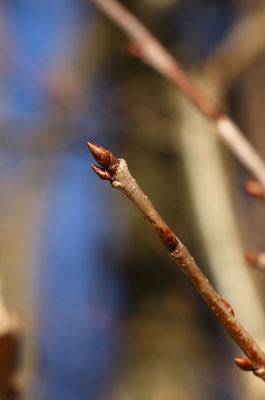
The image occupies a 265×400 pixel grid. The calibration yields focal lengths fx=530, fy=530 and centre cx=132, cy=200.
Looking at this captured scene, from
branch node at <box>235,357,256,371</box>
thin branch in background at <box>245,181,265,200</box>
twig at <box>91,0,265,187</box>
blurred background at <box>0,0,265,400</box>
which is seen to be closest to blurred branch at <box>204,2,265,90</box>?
blurred background at <box>0,0,265,400</box>

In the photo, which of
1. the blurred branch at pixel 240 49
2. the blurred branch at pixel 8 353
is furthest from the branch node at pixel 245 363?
the blurred branch at pixel 240 49

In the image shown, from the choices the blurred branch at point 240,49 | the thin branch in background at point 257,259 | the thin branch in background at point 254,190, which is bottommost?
the thin branch in background at point 257,259

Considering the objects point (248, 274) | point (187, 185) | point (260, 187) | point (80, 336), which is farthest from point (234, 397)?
point (260, 187)

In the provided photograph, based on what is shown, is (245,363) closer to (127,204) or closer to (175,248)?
(175,248)

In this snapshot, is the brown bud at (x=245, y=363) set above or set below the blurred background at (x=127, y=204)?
below

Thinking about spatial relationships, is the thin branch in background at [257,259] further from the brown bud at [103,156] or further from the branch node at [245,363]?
the brown bud at [103,156]

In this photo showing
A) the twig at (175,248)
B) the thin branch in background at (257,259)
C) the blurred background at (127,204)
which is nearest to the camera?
the twig at (175,248)

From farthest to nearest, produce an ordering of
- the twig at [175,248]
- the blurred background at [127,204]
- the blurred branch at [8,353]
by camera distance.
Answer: the blurred background at [127,204] < the blurred branch at [8,353] < the twig at [175,248]

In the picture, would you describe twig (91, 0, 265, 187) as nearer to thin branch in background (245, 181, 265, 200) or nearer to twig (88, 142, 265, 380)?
thin branch in background (245, 181, 265, 200)

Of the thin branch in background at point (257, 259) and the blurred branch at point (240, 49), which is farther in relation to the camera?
the blurred branch at point (240, 49)
